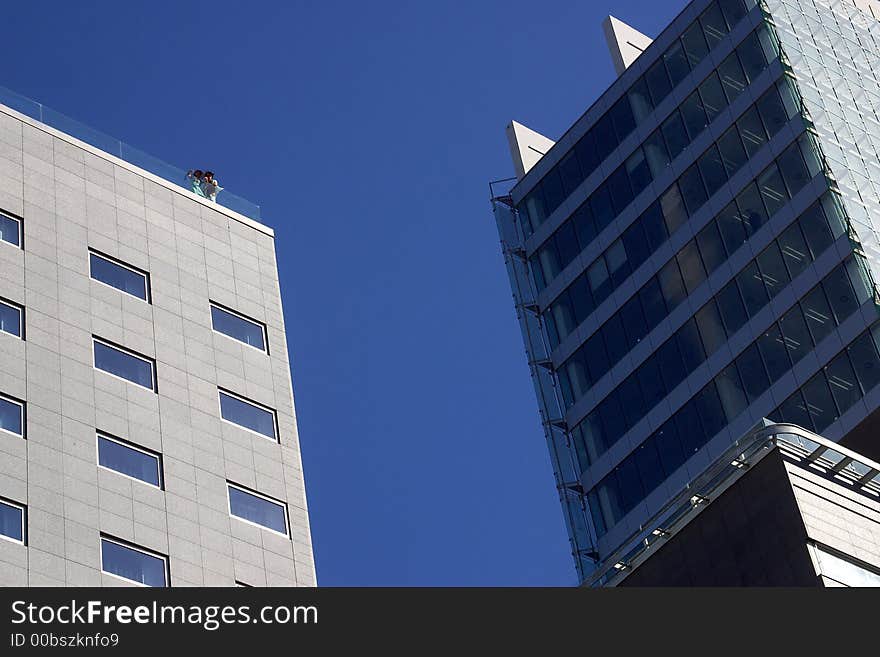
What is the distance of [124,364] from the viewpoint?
54.3m

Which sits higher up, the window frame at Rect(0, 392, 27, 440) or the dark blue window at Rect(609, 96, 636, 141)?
the dark blue window at Rect(609, 96, 636, 141)

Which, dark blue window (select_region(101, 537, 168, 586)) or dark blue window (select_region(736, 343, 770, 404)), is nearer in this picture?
dark blue window (select_region(101, 537, 168, 586))

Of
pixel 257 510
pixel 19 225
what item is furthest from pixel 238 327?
pixel 19 225

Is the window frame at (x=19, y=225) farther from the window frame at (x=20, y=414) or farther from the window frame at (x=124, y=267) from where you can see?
the window frame at (x=20, y=414)

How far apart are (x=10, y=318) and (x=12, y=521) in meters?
7.49

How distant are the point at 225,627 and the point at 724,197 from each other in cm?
6119

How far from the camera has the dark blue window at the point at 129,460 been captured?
51.1m

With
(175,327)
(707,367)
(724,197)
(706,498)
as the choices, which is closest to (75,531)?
(175,327)

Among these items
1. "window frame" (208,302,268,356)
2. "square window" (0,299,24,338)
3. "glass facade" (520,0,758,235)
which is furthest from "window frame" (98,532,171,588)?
"glass facade" (520,0,758,235)

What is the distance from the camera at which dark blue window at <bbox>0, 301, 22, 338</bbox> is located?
52250 millimetres

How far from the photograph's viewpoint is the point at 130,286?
186 ft

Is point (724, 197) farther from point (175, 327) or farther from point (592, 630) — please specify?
point (592, 630)

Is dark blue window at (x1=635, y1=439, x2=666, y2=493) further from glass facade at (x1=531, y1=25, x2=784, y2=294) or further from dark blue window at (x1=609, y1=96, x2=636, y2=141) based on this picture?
dark blue window at (x1=609, y1=96, x2=636, y2=141)

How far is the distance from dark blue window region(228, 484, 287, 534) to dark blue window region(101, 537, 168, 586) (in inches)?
151
